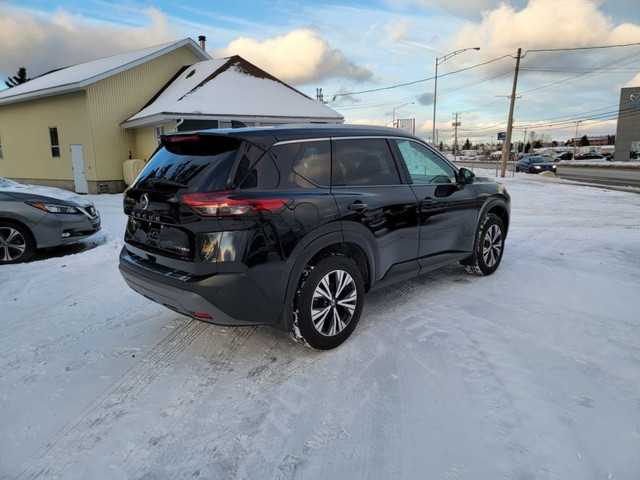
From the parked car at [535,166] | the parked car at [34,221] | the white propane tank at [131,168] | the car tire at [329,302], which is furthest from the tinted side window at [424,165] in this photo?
the parked car at [535,166]

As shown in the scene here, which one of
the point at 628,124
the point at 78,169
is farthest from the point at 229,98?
the point at 628,124

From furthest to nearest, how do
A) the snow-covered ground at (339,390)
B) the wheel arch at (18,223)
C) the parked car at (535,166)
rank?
the parked car at (535,166), the wheel arch at (18,223), the snow-covered ground at (339,390)

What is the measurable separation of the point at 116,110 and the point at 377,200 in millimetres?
16554

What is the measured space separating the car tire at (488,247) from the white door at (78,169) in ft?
53.7

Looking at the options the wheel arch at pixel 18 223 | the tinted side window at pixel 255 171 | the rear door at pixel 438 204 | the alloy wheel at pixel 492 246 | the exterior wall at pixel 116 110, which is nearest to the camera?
the tinted side window at pixel 255 171

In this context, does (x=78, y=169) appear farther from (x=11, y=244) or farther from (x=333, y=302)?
(x=333, y=302)

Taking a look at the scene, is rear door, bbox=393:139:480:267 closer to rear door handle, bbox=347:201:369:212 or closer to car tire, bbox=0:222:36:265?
rear door handle, bbox=347:201:369:212

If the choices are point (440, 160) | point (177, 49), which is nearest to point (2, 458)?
point (440, 160)

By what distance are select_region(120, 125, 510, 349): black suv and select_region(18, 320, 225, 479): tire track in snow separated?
0.51 m

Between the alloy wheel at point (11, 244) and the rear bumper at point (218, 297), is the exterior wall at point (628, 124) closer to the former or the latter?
the alloy wheel at point (11, 244)

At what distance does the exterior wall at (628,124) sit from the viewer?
6272 centimetres

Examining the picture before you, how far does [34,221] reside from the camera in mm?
6363

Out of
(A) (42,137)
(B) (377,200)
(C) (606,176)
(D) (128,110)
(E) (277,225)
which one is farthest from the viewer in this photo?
(C) (606,176)

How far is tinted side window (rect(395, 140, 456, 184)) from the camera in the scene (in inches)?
175
